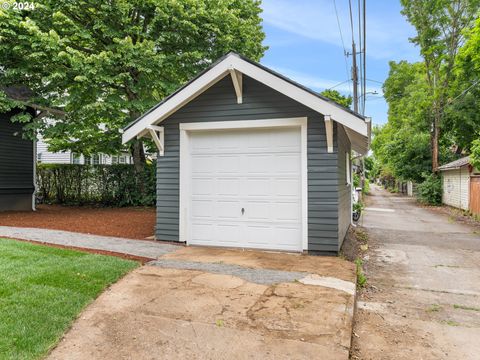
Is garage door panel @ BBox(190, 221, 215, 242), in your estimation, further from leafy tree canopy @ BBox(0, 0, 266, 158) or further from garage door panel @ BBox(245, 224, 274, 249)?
leafy tree canopy @ BBox(0, 0, 266, 158)

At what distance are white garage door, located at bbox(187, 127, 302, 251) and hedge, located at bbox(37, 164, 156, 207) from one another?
27.2ft

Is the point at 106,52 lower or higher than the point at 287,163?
higher

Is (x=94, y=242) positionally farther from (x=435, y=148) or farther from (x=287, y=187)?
(x=435, y=148)

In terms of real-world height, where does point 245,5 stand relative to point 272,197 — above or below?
above

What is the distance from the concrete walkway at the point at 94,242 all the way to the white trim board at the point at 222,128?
747 mm

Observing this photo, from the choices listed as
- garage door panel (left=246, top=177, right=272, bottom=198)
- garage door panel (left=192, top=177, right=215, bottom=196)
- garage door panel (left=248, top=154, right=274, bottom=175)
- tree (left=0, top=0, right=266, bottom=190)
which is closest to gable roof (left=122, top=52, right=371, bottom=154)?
garage door panel (left=248, top=154, right=274, bottom=175)

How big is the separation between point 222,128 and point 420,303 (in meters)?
4.58

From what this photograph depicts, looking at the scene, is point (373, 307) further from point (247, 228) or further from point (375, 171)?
point (375, 171)

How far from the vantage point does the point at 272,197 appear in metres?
6.91

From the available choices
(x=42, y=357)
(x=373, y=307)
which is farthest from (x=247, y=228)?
(x=42, y=357)

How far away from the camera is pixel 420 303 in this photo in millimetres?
4660

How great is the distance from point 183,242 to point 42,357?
4.56 meters

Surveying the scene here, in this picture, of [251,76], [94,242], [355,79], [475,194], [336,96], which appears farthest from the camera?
[336,96]

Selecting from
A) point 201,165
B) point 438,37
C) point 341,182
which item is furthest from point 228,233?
point 438,37
